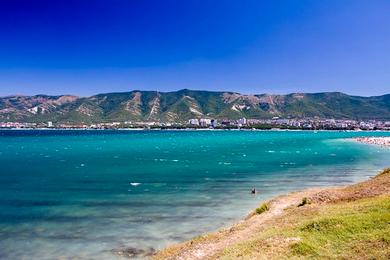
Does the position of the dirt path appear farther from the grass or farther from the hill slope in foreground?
the grass

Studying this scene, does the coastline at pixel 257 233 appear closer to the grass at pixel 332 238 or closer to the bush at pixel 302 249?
the grass at pixel 332 238

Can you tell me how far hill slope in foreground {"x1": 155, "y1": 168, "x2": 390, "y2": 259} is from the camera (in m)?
23.6

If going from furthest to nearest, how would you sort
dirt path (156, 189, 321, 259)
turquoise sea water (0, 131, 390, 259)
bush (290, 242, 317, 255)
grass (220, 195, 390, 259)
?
turquoise sea water (0, 131, 390, 259), dirt path (156, 189, 321, 259), bush (290, 242, 317, 255), grass (220, 195, 390, 259)

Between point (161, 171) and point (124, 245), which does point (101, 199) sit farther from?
point (161, 171)

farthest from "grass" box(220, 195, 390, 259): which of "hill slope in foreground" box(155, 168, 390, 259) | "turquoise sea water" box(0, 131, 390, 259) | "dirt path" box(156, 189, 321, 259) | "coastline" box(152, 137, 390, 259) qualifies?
"turquoise sea water" box(0, 131, 390, 259)

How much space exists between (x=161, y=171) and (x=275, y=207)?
4804 centimetres

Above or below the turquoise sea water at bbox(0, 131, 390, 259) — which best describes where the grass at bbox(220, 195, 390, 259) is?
above

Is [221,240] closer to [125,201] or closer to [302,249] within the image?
[302,249]

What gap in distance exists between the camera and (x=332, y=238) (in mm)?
25641

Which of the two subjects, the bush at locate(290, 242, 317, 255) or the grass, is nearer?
the grass

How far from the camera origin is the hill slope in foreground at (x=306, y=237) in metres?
23.6

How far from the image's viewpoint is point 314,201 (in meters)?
41.9

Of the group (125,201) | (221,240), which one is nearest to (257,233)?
(221,240)

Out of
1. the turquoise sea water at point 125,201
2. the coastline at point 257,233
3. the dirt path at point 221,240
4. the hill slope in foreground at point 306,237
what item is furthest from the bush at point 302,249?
the turquoise sea water at point 125,201
